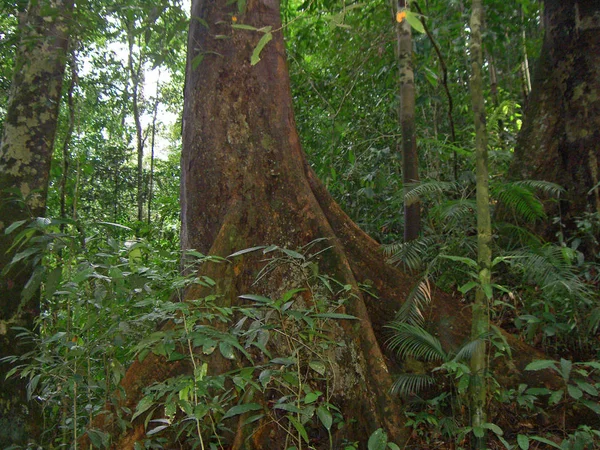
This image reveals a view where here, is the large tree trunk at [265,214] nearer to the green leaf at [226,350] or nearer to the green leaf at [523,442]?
the green leaf at [523,442]

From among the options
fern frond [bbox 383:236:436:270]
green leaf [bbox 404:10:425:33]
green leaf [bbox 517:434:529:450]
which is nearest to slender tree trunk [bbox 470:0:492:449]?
green leaf [bbox 517:434:529:450]

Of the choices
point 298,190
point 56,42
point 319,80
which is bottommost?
point 298,190

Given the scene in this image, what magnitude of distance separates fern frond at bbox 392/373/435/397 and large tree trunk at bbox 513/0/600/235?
6.99 ft

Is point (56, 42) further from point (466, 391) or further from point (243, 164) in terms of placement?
point (466, 391)

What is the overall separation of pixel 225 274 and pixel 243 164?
836 millimetres

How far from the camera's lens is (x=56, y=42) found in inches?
167

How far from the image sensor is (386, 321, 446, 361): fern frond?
3.05 m

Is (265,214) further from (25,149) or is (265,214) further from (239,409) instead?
(25,149)

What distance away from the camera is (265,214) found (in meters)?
3.43

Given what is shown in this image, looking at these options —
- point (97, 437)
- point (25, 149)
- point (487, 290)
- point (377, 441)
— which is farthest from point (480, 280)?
point (25, 149)

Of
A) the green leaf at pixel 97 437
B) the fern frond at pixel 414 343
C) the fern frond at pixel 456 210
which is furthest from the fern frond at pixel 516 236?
the green leaf at pixel 97 437

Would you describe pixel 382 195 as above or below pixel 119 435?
above

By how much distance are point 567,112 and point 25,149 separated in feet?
14.7

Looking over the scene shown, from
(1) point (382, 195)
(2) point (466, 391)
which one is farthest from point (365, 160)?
(2) point (466, 391)
